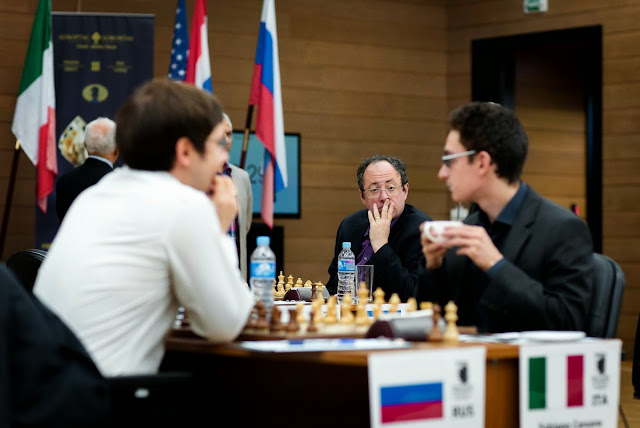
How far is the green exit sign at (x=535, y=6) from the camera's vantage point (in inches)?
324

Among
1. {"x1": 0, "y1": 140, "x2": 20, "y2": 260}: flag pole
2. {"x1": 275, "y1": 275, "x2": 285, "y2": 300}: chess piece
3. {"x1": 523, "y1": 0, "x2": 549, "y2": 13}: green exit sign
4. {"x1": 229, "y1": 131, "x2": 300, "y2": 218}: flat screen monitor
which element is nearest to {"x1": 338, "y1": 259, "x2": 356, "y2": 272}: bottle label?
{"x1": 275, "y1": 275, "x2": 285, "y2": 300}: chess piece

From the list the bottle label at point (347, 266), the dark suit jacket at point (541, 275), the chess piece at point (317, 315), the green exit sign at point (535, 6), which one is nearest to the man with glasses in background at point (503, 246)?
the dark suit jacket at point (541, 275)

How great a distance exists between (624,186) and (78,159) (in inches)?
173

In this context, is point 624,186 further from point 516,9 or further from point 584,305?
point 584,305

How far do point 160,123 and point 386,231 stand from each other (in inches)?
73.8

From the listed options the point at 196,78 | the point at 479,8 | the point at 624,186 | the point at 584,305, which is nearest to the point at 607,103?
the point at 624,186

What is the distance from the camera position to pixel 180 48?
6.89 metres

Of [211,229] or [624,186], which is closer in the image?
[211,229]

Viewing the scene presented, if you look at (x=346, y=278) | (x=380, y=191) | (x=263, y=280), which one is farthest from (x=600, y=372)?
(x=380, y=191)

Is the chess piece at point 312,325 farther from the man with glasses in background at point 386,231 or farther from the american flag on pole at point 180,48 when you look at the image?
the american flag on pole at point 180,48

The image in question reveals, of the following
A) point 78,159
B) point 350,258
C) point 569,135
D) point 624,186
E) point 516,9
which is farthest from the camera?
point 569,135

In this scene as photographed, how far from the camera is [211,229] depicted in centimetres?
205

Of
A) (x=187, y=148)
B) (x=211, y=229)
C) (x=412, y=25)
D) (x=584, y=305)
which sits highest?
(x=412, y=25)

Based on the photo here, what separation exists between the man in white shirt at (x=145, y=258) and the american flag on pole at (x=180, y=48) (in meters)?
4.76
